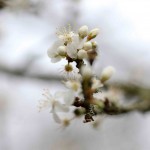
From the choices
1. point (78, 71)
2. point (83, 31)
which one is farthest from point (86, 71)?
point (83, 31)

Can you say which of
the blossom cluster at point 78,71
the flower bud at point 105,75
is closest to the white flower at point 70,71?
the blossom cluster at point 78,71

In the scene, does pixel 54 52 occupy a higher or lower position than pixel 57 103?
higher

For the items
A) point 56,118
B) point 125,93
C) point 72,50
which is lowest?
point 56,118

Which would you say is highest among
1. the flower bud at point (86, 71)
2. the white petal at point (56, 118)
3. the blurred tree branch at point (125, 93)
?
the blurred tree branch at point (125, 93)

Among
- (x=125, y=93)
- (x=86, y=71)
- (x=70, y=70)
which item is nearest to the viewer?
(x=86, y=71)

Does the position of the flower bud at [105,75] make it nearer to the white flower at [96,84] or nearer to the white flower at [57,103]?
the white flower at [96,84]

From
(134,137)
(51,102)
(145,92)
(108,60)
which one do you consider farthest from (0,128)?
(134,137)

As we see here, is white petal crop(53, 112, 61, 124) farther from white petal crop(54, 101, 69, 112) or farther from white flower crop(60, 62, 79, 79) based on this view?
white flower crop(60, 62, 79, 79)

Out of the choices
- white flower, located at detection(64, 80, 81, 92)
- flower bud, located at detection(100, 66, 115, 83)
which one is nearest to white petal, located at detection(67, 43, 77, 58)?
white flower, located at detection(64, 80, 81, 92)

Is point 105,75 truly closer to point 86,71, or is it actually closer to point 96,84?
point 96,84
